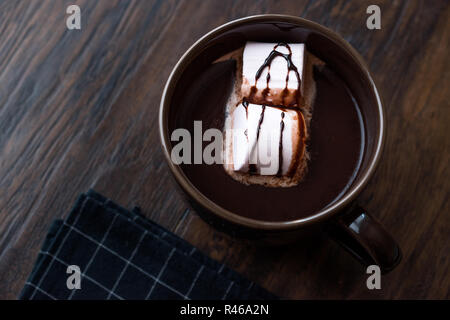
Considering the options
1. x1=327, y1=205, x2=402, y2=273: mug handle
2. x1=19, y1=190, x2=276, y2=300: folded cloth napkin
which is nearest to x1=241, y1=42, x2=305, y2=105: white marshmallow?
x1=327, y1=205, x2=402, y2=273: mug handle

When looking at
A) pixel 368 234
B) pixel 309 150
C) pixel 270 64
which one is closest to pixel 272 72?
pixel 270 64

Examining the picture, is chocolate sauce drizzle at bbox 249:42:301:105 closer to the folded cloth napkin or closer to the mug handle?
the mug handle

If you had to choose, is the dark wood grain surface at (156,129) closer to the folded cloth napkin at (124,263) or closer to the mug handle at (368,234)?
the folded cloth napkin at (124,263)

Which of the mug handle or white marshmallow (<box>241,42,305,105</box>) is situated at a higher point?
white marshmallow (<box>241,42,305,105</box>)

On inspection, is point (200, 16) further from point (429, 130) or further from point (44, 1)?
point (429, 130)

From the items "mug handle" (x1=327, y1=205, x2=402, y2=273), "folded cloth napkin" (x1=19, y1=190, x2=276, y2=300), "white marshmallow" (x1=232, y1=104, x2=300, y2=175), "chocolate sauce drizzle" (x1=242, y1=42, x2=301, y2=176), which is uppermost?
"chocolate sauce drizzle" (x1=242, y1=42, x2=301, y2=176)
